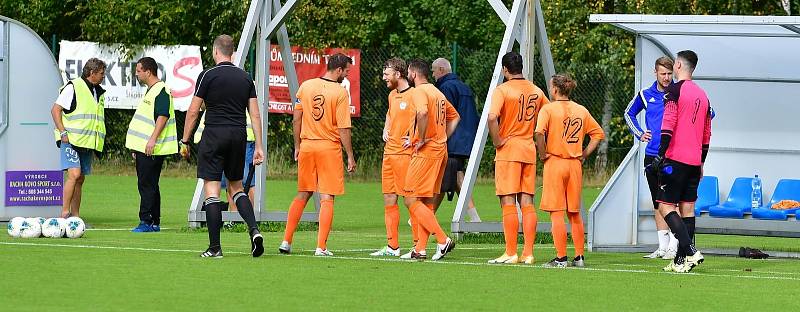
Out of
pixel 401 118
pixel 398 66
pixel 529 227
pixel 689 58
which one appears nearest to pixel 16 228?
pixel 401 118

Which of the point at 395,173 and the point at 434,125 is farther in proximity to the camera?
the point at 395,173

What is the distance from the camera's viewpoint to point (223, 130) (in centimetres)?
1326

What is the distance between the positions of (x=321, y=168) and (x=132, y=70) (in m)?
16.0

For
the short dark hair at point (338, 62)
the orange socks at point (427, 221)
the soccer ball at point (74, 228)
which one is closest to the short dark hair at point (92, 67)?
the soccer ball at point (74, 228)

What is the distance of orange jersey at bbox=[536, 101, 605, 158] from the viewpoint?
523 inches

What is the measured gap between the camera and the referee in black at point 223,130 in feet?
43.4

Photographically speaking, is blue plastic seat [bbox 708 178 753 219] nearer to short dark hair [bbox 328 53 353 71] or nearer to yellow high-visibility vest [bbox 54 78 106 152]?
short dark hair [bbox 328 53 353 71]

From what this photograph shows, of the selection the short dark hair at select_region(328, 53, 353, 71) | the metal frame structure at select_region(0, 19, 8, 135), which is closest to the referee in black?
the short dark hair at select_region(328, 53, 353, 71)

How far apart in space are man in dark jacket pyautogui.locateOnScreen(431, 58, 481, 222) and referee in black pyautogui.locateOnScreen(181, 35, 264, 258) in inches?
159

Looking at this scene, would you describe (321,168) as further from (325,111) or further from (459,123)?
(459,123)

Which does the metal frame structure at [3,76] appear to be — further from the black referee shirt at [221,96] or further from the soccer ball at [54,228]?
the black referee shirt at [221,96]

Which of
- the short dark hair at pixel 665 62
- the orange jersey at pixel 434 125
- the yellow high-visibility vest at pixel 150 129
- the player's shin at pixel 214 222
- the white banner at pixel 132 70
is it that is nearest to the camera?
the player's shin at pixel 214 222

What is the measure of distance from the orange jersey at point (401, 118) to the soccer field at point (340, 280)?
0.94 m

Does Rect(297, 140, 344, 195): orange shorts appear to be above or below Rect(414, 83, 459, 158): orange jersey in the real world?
below
